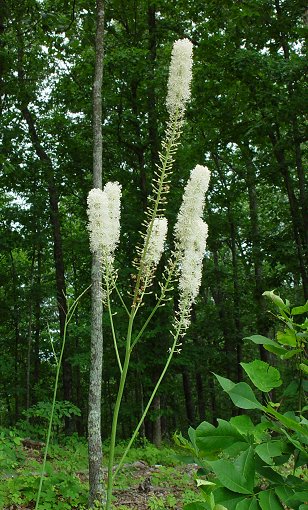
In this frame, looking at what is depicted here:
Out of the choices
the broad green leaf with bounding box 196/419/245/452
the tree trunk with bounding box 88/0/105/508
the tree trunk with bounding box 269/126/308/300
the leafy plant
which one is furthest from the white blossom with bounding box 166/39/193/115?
the tree trunk with bounding box 269/126/308/300

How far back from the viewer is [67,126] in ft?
50.6

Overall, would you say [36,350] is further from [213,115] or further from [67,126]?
[213,115]

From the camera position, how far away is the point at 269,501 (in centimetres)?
97

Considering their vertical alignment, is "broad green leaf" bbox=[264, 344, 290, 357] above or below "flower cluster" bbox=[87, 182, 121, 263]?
below

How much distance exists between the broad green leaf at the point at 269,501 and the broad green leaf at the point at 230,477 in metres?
0.03

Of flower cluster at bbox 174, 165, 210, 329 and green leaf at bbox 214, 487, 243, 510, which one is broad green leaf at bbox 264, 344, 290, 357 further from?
flower cluster at bbox 174, 165, 210, 329

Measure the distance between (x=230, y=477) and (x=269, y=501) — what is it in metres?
0.08

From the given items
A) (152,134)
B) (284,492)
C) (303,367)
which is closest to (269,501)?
(284,492)

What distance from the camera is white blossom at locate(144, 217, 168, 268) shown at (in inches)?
82.4

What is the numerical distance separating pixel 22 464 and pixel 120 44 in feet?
32.0

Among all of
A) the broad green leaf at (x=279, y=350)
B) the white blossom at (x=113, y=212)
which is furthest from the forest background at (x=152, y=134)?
the broad green leaf at (x=279, y=350)

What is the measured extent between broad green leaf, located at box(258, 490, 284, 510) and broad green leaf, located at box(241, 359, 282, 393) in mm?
194

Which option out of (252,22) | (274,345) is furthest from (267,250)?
(274,345)

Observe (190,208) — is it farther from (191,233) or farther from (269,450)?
(269,450)
